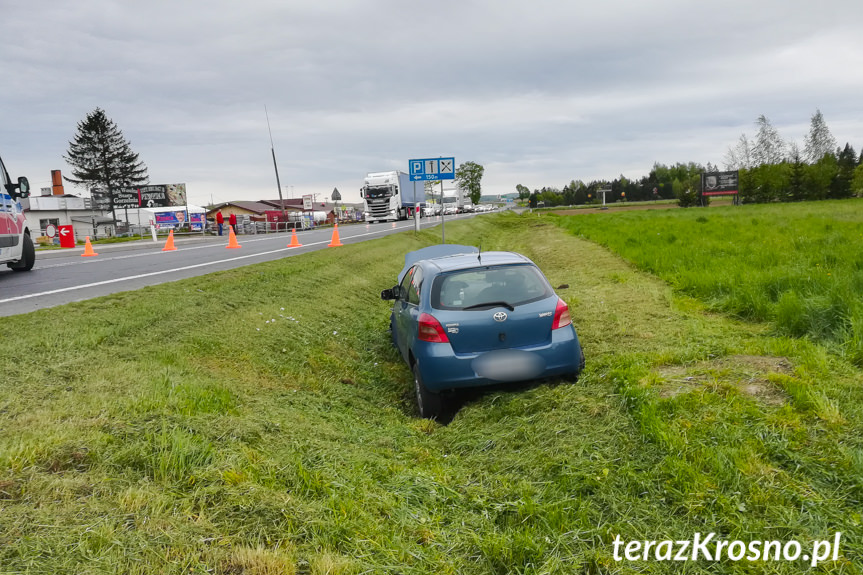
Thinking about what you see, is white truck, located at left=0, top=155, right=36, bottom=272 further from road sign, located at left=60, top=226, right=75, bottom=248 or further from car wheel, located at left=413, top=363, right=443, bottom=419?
road sign, located at left=60, top=226, right=75, bottom=248

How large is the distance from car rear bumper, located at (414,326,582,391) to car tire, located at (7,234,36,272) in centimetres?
1212

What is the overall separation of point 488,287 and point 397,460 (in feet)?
6.77

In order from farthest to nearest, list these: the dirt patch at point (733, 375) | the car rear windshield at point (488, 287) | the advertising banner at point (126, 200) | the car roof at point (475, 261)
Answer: the advertising banner at point (126, 200) → the car roof at point (475, 261) → the car rear windshield at point (488, 287) → the dirt patch at point (733, 375)

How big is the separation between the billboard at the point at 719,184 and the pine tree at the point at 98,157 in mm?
78744

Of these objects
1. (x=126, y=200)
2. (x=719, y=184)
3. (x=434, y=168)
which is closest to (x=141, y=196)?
(x=126, y=200)

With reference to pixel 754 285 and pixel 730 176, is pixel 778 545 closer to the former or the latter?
pixel 754 285

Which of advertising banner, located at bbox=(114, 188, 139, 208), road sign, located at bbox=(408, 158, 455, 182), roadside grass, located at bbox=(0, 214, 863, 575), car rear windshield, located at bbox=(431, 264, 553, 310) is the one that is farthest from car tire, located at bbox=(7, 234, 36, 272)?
advertising banner, located at bbox=(114, 188, 139, 208)

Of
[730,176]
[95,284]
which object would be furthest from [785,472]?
[730,176]

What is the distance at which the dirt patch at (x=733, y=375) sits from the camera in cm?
461

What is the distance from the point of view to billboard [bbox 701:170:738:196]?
81319mm

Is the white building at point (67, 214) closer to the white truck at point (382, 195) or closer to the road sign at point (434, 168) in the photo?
the white truck at point (382, 195)

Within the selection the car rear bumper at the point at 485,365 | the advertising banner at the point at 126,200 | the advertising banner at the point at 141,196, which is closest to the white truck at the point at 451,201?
the advertising banner at the point at 141,196

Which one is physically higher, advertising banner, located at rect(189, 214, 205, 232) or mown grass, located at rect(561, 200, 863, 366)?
advertising banner, located at rect(189, 214, 205, 232)

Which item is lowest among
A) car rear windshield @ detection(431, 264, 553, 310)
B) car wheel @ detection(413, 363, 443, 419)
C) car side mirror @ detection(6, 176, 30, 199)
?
car wheel @ detection(413, 363, 443, 419)
